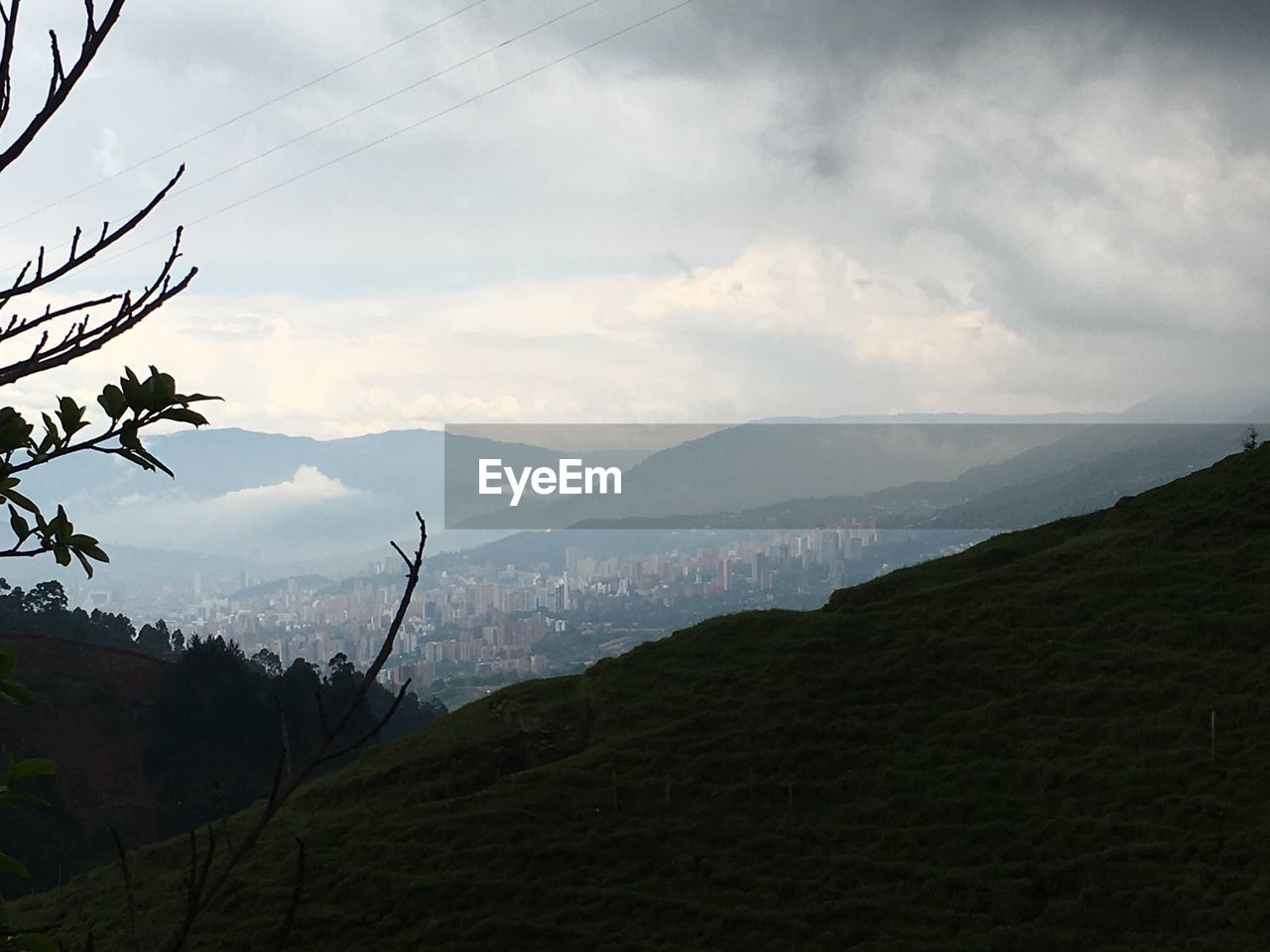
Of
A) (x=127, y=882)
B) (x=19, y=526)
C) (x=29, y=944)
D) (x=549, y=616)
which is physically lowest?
(x=549, y=616)

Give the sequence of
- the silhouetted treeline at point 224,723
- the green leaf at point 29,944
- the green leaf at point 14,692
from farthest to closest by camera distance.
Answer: the silhouetted treeline at point 224,723, the green leaf at point 14,692, the green leaf at point 29,944

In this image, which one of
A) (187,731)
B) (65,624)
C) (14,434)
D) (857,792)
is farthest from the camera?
(65,624)

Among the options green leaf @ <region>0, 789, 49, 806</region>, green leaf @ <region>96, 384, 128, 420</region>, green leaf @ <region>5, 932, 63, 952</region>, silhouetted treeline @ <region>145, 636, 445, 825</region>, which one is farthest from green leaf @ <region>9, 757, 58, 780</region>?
silhouetted treeline @ <region>145, 636, 445, 825</region>

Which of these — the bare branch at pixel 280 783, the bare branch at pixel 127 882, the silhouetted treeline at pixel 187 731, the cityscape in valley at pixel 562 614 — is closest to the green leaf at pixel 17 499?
the bare branch at pixel 127 882

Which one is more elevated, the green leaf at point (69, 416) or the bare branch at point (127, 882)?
the green leaf at point (69, 416)

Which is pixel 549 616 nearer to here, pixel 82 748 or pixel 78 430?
pixel 82 748

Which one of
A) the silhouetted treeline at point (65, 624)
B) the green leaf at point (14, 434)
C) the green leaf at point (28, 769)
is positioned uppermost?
the green leaf at point (14, 434)

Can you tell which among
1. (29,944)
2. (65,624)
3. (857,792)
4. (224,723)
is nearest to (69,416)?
(29,944)

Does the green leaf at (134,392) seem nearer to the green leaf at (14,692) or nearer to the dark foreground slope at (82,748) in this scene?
the green leaf at (14,692)

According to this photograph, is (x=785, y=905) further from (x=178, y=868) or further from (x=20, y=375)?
(x=20, y=375)
